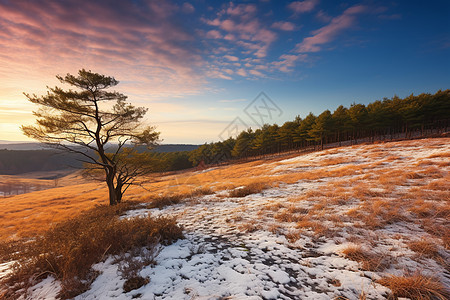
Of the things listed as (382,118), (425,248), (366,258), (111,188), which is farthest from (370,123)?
(111,188)

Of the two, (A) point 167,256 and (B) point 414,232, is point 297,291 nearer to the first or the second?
(A) point 167,256

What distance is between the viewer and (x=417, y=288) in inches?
91.5

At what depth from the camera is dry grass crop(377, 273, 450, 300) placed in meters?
2.30

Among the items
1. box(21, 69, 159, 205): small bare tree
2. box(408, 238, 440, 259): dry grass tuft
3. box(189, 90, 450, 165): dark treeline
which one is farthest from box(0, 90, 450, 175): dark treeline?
box(408, 238, 440, 259): dry grass tuft

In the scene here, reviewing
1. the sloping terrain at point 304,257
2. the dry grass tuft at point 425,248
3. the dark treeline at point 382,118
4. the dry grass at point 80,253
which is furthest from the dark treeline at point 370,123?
the dry grass tuft at point 425,248

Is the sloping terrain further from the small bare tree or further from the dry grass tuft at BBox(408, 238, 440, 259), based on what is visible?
the small bare tree

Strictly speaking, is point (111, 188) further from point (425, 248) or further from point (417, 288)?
point (425, 248)

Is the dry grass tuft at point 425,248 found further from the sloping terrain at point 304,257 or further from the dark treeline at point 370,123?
the dark treeline at point 370,123

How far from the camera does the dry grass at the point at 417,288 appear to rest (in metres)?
2.30

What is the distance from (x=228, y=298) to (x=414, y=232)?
5.03 meters

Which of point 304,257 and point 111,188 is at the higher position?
A: point 111,188

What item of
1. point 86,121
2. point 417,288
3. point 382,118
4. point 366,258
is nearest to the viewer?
point 417,288

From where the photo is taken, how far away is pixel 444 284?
255 centimetres

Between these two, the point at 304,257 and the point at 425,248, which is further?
the point at 304,257
